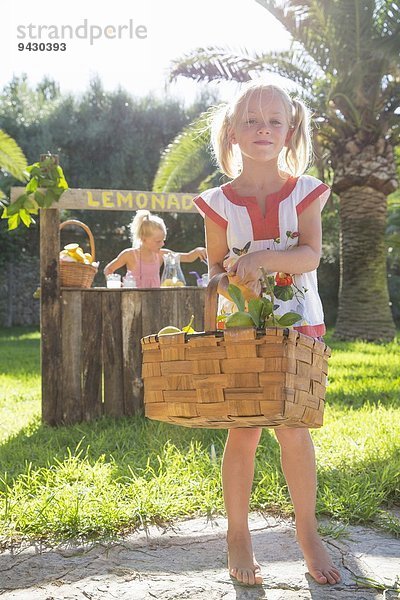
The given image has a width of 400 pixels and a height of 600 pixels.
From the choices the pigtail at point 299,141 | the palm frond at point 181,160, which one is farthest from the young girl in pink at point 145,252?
the palm frond at point 181,160

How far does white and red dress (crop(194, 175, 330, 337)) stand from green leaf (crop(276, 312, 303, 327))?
26cm

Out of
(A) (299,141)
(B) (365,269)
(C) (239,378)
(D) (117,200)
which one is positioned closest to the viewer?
(C) (239,378)

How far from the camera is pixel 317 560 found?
228cm

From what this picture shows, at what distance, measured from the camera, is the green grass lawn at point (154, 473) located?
2.86 m

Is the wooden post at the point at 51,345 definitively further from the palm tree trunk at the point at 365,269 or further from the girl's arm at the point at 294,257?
the palm tree trunk at the point at 365,269

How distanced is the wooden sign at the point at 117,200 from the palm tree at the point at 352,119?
5.86 metres

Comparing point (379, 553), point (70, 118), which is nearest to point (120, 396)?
point (379, 553)

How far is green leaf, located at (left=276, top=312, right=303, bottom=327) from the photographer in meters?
1.97

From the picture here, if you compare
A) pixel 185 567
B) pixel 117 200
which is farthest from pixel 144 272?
pixel 185 567

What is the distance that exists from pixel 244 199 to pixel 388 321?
31.6 feet

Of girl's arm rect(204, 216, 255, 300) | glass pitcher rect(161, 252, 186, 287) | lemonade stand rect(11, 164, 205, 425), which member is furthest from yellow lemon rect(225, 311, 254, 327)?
glass pitcher rect(161, 252, 186, 287)

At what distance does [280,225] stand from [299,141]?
32cm

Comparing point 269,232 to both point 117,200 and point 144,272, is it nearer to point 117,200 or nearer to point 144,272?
point 117,200

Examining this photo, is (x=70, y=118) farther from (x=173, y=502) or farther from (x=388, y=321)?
(x=173, y=502)
